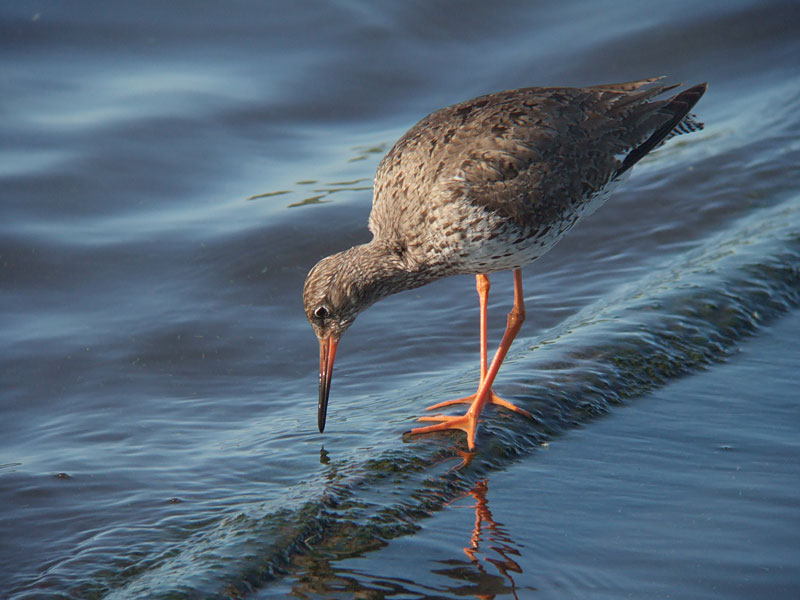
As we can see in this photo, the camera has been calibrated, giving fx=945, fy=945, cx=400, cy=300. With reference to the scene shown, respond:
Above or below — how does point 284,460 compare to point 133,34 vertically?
below

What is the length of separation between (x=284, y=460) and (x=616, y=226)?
5609mm

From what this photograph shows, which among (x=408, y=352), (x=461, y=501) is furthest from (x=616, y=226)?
(x=461, y=501)

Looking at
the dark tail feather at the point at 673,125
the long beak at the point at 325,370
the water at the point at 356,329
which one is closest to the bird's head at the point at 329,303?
the long beak at the point at 325,370

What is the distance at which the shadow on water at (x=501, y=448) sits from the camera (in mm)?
4758

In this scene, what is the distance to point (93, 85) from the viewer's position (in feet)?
40.5

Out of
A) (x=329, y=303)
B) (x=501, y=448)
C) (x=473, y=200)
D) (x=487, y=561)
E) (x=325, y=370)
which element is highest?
(x=473, y=200)

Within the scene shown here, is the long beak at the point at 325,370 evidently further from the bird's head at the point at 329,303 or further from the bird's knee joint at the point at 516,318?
the bird's knee joint at the point at 516,318

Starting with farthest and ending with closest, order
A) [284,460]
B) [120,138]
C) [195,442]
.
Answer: [120,138] < [195,442] < [284,460]

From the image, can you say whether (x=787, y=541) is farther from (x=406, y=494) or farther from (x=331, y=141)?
(x=331, y=141)

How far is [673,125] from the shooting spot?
7.31 meters

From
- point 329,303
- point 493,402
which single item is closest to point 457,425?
point 493,402

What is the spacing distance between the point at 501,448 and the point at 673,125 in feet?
9.82

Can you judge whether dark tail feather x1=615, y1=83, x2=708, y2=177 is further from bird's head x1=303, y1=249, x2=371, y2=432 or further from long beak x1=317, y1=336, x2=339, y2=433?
long beak x1=317, y1=336, x2=339, y2=433

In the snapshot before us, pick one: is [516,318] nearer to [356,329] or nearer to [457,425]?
[457,425]
